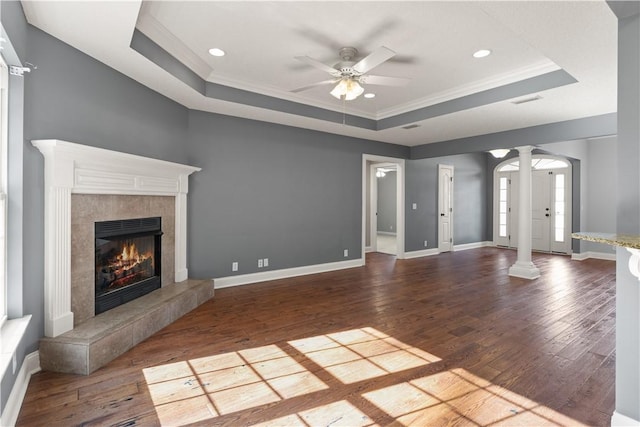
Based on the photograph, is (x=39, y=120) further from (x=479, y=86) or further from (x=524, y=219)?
(x=524, y=219)

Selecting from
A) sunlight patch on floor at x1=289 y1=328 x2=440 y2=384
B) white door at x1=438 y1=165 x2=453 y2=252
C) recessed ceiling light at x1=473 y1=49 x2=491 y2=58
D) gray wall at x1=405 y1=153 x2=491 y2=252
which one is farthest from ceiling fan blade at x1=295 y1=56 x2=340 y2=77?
white door at x1=438 y1=165 x2=453 y2=252

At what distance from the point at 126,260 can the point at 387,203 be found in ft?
32.1

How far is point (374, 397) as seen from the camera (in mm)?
2148

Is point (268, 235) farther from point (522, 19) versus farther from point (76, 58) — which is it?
point (522, 19)

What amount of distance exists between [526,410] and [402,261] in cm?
510

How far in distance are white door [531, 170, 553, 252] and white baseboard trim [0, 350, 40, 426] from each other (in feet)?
32.3

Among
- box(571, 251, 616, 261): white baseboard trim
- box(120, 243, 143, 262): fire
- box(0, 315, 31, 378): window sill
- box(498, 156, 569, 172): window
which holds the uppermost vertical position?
box(498, 156, 569, 172): window

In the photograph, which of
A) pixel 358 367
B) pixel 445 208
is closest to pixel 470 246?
pixel 445 208

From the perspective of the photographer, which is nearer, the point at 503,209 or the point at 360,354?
the point at 360,354

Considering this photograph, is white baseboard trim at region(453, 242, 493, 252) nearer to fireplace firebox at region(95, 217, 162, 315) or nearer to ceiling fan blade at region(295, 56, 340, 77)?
ceiling fan blade at region(295, 56, 340, 77)

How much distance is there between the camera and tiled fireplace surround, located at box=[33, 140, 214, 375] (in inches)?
95.5

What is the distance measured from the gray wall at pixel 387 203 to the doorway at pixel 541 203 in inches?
133

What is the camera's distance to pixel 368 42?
308 centimetres

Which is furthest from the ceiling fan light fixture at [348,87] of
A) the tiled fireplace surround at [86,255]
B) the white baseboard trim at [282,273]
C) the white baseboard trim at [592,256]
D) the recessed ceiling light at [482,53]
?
the white baseboard trim at [592,256]
